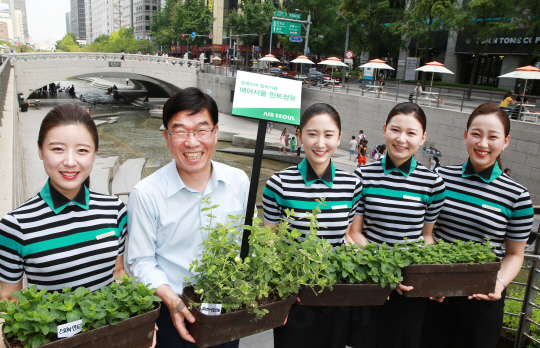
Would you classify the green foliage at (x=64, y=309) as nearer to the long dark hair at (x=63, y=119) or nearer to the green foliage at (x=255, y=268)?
the green foliage at (x=255, y=268)

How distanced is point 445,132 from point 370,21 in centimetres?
1491

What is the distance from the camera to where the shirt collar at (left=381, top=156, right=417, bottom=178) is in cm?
258

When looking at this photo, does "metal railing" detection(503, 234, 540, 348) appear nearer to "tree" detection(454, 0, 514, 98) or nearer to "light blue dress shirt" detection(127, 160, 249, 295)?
"light blue dress shirt" detection(127, 160, 249, 295)

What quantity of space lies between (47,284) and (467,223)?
246 centimetres

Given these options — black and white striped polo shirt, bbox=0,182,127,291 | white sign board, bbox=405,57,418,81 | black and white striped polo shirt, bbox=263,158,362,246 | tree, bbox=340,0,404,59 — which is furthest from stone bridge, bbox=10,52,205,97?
black and white striped polo shirt, bbox=263,158,362,246

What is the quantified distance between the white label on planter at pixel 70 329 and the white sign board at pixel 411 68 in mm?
30381

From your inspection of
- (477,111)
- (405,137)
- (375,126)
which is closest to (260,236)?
(405,137)

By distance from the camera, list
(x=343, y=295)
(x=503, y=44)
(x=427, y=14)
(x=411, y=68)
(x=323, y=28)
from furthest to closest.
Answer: (x=323, y=28), (x=411, y=68), (x=503, y=44), (x=427, y=14), (x=343, y=295)

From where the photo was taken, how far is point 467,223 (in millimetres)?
2545

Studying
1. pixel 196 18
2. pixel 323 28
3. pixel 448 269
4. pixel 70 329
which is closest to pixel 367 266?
pixel 448 269

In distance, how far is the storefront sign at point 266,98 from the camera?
1.99 metres

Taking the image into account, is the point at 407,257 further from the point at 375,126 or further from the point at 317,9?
the point at 317,9

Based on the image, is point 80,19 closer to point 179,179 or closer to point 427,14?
point 427,14

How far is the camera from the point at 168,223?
A: 2051 millimetres
